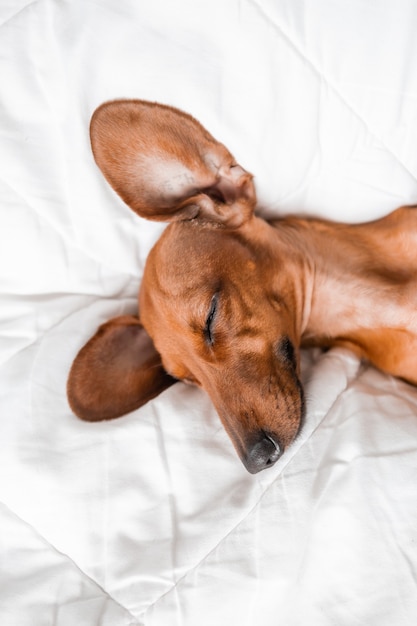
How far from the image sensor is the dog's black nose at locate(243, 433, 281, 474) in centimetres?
159

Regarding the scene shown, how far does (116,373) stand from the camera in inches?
80.6

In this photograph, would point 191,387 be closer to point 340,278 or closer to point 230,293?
point 230,293

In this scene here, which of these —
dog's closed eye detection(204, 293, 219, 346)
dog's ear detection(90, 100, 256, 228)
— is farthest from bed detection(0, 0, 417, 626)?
dog's closed eye detection(204, 293, 219, 346)

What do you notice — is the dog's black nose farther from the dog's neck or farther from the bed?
the dog's neck

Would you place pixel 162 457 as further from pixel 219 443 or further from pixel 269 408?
pixel 269 408

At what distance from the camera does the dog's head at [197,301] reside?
1.69 meters

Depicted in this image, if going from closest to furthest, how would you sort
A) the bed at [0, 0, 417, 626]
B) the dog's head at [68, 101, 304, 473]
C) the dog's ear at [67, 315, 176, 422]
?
the bed at [0, 0, 417, 626] → the dog's head at [68, 101, 304, 473] → the dog's ear at [67, 315, 176, 422]

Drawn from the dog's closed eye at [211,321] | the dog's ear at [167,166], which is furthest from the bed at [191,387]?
the dog's closed eye at [211,321]

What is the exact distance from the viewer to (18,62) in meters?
1.76

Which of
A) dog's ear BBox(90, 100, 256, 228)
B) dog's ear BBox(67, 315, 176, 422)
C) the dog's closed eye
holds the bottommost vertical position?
dog's ear BBox(67, 315, 176, 422)

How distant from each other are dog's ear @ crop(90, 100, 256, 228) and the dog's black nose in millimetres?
707

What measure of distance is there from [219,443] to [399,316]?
0.68 meters

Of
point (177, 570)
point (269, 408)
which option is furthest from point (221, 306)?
point (177, 570)

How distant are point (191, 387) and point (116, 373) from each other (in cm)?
25
